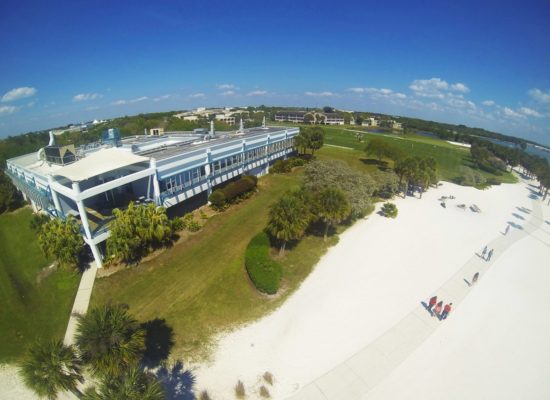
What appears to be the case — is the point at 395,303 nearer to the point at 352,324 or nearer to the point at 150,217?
the point at 352,324

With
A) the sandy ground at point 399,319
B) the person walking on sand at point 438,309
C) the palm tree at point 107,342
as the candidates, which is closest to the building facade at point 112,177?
the palm tree at point 107,342

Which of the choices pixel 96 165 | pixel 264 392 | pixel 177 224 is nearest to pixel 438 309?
pixel 264 392

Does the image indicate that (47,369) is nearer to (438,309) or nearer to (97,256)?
(97,256)

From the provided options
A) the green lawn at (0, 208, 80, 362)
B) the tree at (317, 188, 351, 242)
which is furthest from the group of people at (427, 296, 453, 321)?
the green lawn at (0, 208, 80, 362)

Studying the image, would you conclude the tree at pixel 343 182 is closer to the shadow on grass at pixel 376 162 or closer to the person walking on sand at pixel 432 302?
the person walking on sand at pixel 432 302

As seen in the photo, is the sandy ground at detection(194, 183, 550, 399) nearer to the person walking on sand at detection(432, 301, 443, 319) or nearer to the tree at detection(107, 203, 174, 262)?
the person walking on sand at detection(432, 301, 443, 319)

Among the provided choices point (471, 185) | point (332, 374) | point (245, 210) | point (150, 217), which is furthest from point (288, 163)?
point (332, 374)
